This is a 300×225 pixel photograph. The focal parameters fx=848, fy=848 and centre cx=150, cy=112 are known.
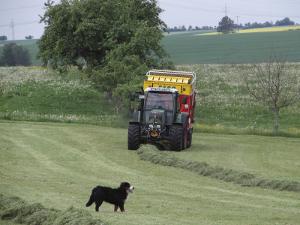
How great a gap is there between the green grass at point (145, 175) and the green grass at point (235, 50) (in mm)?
63018

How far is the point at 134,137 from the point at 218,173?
8234mm

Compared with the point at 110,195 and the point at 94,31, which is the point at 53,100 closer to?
the point at 94,31

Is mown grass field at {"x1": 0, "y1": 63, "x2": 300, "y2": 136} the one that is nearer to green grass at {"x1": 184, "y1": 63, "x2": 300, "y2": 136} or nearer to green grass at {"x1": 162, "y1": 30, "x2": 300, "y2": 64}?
green grass at {"x1": 184, "y1": 63, "x2": 300, "y2": 136}

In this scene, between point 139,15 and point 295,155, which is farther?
point 139,15

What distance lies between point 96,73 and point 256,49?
72318 mm

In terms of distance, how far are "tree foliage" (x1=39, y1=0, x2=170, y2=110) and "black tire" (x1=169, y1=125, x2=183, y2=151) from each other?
19072mm

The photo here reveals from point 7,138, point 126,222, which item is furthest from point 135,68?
point 126,222

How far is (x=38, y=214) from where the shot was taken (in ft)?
50.9

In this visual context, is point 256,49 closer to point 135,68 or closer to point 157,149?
point 135,68

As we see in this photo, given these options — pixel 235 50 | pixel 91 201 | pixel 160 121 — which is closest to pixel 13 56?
pixel 235 50

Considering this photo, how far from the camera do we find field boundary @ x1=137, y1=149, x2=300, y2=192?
2278cm

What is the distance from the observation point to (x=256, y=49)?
404ft

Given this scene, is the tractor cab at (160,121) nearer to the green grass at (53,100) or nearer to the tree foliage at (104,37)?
the green grass at (53,100)

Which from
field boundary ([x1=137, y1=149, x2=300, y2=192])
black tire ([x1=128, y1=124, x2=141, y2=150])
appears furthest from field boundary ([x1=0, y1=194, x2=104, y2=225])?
black tire ([x1=128, y1=124, x2=141, y2=150])
